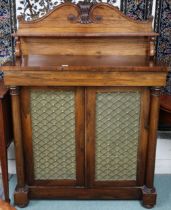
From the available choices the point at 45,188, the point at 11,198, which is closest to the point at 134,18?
the point at 45,188

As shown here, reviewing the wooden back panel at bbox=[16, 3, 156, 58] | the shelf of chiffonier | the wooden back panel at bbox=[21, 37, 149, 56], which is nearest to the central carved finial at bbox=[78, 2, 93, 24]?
the wooden back panel at bbox=[16, 3, 156, 58]

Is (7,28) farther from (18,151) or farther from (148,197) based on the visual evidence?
(148,197)

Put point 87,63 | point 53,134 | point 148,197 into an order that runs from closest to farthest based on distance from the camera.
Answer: point 87,63
point 53,134
point 148,197

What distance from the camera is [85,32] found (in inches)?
88.0

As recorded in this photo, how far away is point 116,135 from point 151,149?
0.88 ft

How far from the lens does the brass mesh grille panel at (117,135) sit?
2.18 meters

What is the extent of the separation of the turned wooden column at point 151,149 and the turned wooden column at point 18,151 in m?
0.90

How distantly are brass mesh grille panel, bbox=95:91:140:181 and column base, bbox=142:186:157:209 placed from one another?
13 cm

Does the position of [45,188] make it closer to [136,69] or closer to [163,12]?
[136,69]

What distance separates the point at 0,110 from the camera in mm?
2143

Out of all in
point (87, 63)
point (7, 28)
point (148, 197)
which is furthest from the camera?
point (7, 28)

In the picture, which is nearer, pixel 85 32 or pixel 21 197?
pixel 85 32

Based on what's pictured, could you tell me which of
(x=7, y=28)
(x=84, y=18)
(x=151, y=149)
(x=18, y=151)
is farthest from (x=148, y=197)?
(x=7, y=28)

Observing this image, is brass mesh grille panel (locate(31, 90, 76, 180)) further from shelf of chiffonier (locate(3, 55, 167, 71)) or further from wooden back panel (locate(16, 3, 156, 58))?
wooden back panel (locate(16, 3, 156, 58))
